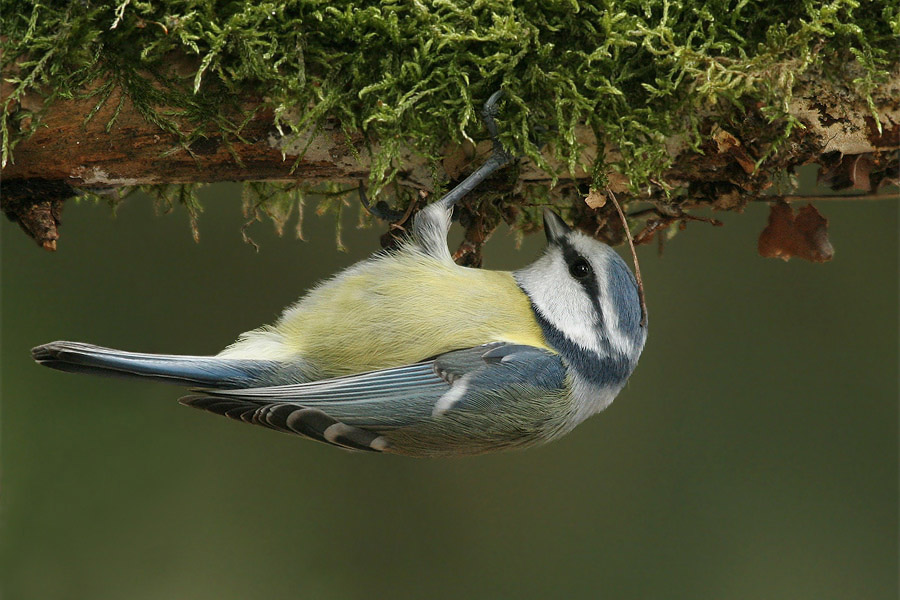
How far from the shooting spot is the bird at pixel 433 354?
61.7 inches

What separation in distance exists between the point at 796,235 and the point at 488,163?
72 centimetres

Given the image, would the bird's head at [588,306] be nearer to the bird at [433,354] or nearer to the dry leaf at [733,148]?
the bird at [433,354]

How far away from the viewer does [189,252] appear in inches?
131

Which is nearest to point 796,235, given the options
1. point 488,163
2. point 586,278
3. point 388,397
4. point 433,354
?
point 586,278

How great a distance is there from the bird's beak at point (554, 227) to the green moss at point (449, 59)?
281 mm

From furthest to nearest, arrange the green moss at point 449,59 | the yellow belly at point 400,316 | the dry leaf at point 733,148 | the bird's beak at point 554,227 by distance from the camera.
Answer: the bird's beak at point 554,227 → the yellow belly at point 400,316 → the dry leaf at point 733,148 → the green moss at point 449,59

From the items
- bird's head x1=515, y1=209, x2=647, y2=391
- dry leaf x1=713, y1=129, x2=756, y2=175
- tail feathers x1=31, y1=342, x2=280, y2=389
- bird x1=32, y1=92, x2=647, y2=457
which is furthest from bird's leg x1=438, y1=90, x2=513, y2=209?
tail feathers x1=31, y1=342, x2=280, y2=389

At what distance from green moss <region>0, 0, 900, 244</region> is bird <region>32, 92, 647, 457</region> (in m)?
0.12

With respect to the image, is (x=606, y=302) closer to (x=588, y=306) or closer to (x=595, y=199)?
(x=588, y=306)

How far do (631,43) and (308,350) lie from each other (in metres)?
0.83

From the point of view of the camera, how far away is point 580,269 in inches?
69.2

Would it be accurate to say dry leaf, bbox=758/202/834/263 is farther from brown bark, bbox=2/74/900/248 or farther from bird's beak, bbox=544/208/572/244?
bird's beak, bbox=544/208/572/244

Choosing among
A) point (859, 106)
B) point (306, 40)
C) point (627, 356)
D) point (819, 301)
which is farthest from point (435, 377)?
point (819, 301)

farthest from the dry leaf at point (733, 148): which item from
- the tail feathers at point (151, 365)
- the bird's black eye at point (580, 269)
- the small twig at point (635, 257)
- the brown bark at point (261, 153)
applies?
the tail feathers at point (151, 365)
